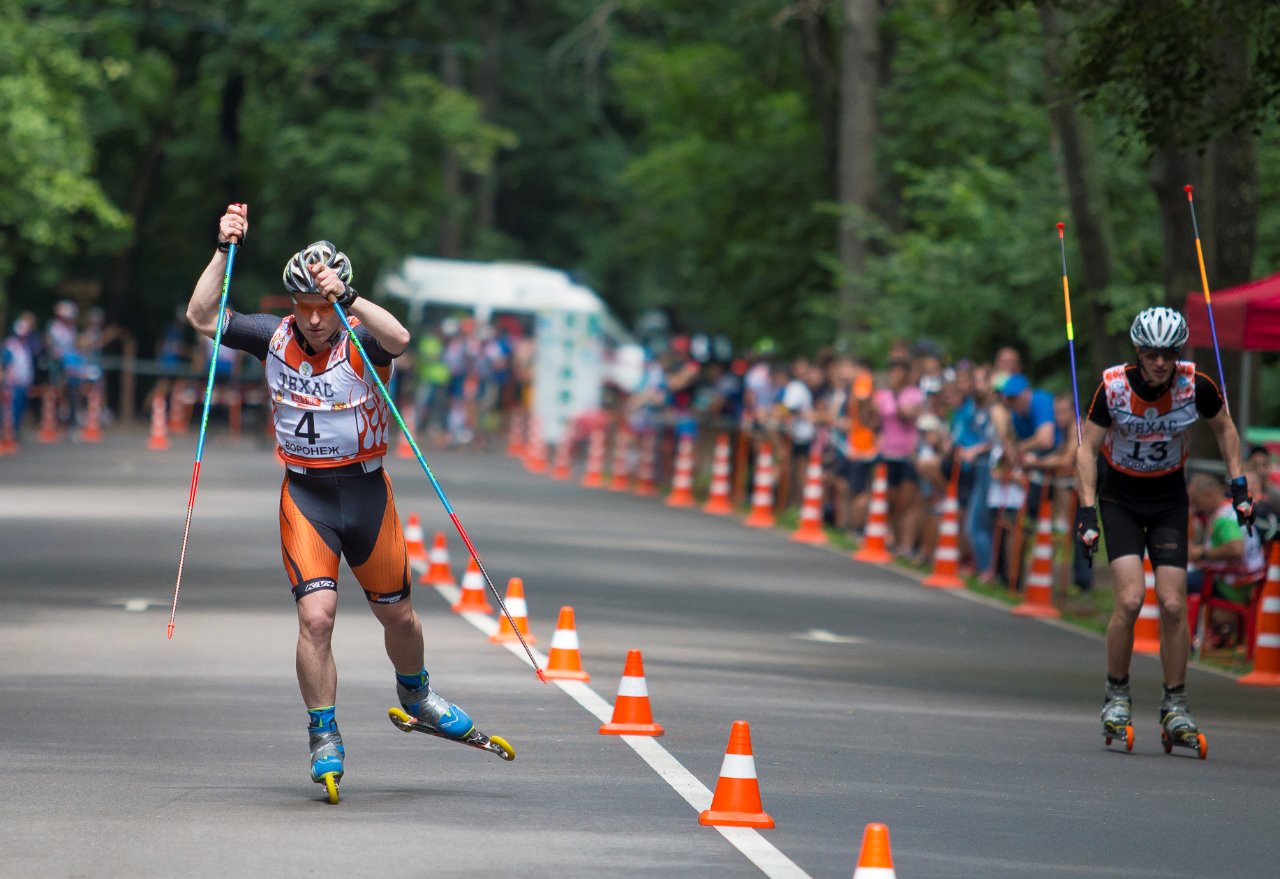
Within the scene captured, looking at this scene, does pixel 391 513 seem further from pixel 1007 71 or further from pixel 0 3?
pixel 0 3

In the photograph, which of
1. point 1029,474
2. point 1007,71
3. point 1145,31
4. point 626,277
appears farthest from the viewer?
point 626,277

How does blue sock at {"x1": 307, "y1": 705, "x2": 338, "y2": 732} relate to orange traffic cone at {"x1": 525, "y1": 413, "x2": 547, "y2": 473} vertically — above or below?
below

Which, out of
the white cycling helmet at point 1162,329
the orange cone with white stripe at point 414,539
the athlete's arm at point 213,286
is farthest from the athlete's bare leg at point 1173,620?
the orange cone with white stripe at point 414,539

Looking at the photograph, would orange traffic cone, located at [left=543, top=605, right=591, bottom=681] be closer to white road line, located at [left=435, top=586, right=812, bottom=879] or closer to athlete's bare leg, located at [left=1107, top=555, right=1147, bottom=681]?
white road line, located at [left=435, top=586, right=812, bottom=879]

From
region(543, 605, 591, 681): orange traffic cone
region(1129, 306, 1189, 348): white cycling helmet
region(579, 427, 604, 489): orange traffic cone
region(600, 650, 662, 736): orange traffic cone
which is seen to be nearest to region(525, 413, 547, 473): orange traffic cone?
region(579, 427, 604, 489): orange traffic cone

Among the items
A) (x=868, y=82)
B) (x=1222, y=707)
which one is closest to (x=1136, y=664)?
(x=1222, y=707)

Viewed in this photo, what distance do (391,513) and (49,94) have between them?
36.5 m

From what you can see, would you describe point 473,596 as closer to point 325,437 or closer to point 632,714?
point 632,714

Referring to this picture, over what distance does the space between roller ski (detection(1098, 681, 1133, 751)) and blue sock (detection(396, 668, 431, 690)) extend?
3.45 m

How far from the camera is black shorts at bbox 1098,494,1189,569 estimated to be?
12000 millimetres

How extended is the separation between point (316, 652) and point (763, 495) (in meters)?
20.0

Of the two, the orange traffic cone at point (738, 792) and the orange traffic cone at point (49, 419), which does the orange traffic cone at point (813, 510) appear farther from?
the orange traffic cone at point (49, 419)

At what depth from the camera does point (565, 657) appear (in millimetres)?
13336

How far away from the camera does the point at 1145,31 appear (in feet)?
52.6
